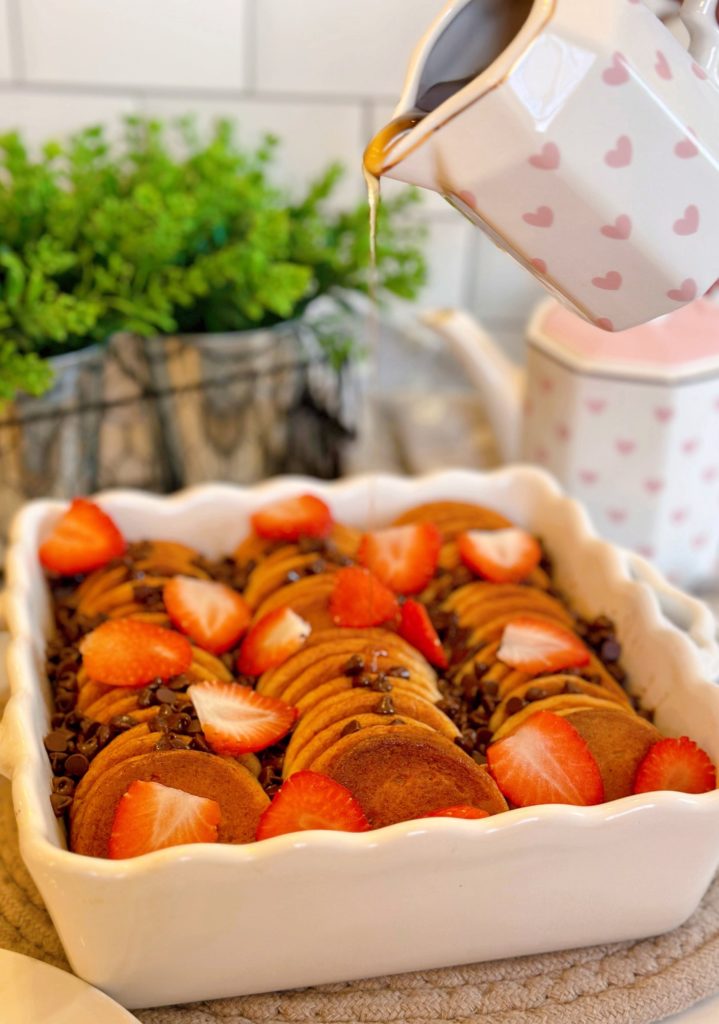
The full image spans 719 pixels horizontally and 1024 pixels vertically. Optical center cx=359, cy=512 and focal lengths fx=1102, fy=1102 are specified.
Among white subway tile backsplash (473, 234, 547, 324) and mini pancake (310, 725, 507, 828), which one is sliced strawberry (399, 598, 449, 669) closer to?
mini pancake (310, 725, 507, 828)

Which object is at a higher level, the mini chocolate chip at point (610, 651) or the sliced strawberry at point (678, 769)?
the sliced strawberry at point (678, 769)

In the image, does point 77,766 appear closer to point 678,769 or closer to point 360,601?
point 360,601

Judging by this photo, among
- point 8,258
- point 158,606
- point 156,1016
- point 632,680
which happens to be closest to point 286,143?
point 8,258

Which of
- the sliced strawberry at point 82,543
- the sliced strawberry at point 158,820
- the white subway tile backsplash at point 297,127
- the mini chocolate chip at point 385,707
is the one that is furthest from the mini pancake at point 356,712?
the white subway tile backsplash at point 297,127

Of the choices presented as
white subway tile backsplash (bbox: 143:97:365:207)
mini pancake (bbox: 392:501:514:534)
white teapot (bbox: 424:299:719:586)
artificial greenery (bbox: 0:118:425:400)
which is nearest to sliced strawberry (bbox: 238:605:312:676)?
mini pancake (bbox: 392:501:514:534)

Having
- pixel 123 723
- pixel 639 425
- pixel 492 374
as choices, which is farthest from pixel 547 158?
pixel 492 374

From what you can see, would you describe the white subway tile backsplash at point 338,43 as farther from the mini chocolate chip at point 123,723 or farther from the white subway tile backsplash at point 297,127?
the mini chocolate chip at point 123,723
